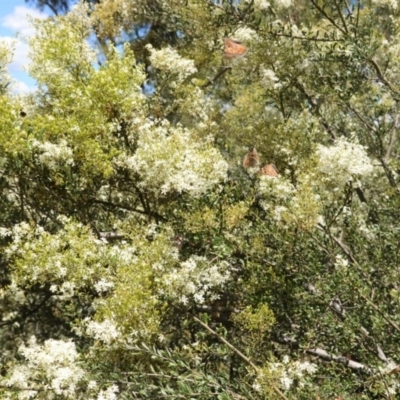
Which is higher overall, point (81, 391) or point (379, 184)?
point (379, 184)

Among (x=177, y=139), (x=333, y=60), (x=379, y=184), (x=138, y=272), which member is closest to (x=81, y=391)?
(x=138, y=272)

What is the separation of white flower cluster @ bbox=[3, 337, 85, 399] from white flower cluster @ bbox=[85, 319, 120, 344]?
38 centimetres

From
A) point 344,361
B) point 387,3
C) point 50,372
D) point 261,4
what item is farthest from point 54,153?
point 387,3

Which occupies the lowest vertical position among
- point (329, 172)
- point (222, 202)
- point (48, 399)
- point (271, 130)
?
point (48, 399)

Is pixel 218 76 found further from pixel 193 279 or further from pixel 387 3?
pixel 193 279

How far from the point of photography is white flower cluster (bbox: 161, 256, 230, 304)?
154 inches

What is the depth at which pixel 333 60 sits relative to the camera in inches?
207

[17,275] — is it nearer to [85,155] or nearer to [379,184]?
[85,155]

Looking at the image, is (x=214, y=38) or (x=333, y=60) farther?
(x=214, y=38)

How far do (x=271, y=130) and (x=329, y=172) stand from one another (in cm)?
162

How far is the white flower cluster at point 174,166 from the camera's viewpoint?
14.5 ft

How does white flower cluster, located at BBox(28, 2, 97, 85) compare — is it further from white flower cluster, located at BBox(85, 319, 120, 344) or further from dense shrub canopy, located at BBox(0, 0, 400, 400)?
white flower cluster, located at BBox(85, 319, 120, 344)

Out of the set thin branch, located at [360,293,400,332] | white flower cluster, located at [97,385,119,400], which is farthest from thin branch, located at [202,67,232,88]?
white flower cluster, located at [97,385,119,400]

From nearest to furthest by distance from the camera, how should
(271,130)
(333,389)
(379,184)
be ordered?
1. (333,389)
2. (271,130)
3. (379,184)
